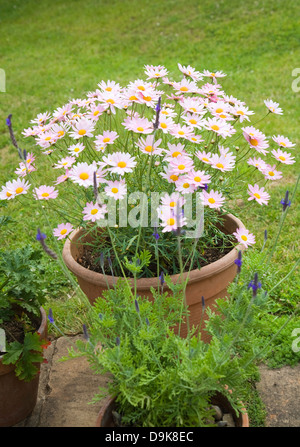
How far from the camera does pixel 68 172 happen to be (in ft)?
5.80

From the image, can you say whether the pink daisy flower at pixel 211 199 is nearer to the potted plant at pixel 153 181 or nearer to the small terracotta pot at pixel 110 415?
the potted plant at pixel 153 181

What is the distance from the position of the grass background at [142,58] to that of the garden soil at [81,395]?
32cm

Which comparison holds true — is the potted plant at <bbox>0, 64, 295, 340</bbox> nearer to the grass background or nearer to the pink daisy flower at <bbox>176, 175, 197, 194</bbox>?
the pink daisy flower at <bbox>176, 175, 197, 194</bbox>

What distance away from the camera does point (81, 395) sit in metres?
2.10

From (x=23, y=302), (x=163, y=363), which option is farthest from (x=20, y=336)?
(x=163, y=363)

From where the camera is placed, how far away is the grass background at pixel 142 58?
134 inches

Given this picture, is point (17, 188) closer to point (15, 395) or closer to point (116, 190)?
point (116, 190)

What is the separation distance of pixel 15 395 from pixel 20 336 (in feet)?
0.81

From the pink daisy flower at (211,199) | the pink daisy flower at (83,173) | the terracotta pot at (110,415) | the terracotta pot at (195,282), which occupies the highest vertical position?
the pink daisy flower at (83,173)

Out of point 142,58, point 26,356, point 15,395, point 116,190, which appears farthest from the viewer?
point 142,58

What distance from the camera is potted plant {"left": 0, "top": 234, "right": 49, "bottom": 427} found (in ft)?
6.02

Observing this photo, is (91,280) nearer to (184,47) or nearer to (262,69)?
(262,69)

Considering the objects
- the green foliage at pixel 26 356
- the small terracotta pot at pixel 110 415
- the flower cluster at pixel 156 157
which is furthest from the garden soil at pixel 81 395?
the flower cluster at pixel 156 157

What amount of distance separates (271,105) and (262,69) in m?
4.75
